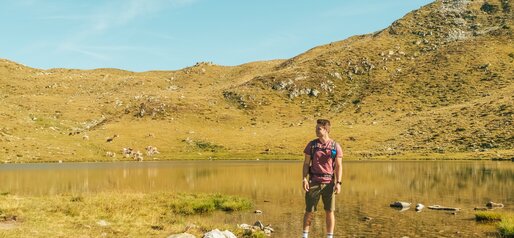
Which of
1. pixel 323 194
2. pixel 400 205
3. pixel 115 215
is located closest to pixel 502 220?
pixel 400 205

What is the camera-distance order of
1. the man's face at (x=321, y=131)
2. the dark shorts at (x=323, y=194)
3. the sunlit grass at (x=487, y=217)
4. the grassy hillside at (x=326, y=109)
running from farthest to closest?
the grassy hillside at (x=326, y=109) < the sunlit grass at (x=487, y=217) < the dark shorts at (x=323, y=194) < the man's face at (x=321, y=131)

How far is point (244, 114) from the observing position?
155625mm

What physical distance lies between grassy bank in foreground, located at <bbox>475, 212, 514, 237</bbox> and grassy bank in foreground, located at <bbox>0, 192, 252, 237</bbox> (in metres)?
11.9

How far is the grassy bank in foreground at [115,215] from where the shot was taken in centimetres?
1920

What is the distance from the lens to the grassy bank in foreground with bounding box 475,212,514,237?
20.9 m

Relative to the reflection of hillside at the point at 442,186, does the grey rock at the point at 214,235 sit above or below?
above

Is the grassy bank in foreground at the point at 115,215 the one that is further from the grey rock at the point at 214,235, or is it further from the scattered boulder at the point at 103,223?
the grey rock at the point at 214,235

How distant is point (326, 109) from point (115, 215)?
13606 cm

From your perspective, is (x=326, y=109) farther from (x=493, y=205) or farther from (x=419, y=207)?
(x=419, y=207)

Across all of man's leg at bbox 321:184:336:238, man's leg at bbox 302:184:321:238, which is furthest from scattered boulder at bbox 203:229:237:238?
man's leg at bbox 321:184:336:238

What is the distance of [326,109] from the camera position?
15650cm

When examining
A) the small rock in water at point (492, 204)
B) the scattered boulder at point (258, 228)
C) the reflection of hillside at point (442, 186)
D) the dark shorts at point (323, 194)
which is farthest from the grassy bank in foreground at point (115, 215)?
the small rock in water at point (492, 204)

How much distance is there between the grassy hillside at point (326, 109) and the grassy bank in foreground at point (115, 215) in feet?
238

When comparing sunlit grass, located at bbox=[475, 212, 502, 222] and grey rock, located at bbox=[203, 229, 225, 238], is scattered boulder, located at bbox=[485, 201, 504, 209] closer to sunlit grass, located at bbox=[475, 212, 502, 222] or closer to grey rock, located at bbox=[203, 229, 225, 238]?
sunlit grass, located at bbox=[475, 212, 502, 222]
